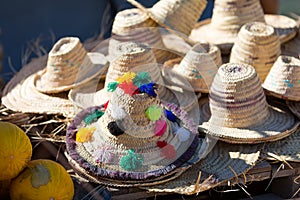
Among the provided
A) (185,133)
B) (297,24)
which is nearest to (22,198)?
(185,133)

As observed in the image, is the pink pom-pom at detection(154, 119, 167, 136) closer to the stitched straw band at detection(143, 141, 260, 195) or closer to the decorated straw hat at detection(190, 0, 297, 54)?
the stitched straw band at detection(143, 141, 260, 195)

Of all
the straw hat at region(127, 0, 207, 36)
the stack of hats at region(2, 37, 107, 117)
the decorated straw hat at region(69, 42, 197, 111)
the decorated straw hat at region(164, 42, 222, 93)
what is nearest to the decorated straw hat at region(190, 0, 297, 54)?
the straw hat at region(127, 0, 207, 36)

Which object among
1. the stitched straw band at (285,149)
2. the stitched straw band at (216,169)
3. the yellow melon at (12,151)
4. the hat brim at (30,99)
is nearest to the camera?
the yellow melon at (12,151)

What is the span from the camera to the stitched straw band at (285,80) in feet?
7.63

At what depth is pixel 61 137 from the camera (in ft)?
7.84

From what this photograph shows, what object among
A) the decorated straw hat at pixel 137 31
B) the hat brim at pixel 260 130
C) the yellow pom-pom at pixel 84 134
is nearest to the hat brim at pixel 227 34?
the decorated straw hat at pixel 137 31

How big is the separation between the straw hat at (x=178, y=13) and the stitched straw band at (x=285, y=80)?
50 cm

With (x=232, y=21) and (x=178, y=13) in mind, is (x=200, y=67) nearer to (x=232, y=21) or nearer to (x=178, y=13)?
(x=178, y=13)

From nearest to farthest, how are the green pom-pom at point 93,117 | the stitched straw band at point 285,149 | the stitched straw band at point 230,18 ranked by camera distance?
the stitched straw band at point 285,149
the green pom-pom at point 93,117
the stitched straw band at point 230,18

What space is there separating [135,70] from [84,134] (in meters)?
0.33

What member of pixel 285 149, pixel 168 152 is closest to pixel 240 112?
pixel 285 149

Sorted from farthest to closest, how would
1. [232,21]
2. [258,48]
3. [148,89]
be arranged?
[232,21]
[258,48]
[148,89]

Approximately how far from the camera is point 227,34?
2.86m

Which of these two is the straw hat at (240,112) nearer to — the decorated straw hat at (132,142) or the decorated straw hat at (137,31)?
the decorated straw hat at (132,142)
